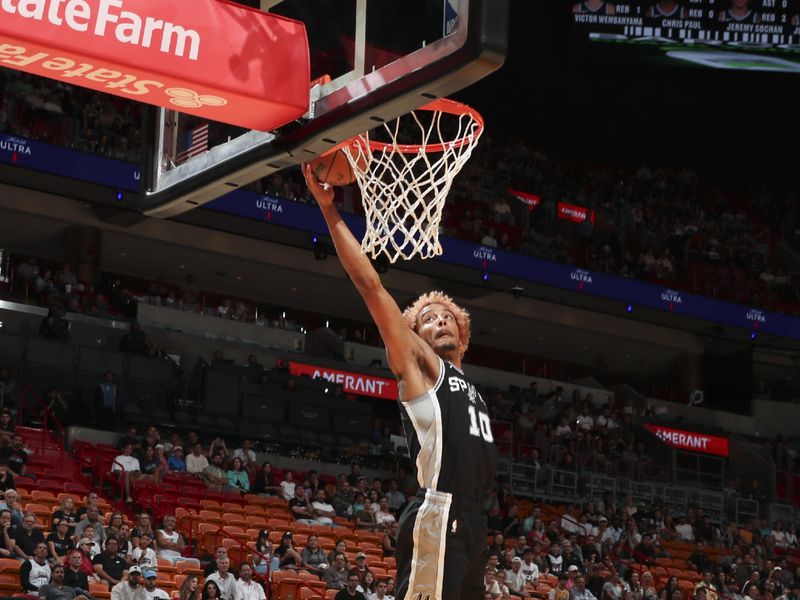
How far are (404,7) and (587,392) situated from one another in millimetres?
21233

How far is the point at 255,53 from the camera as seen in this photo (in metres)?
4.87

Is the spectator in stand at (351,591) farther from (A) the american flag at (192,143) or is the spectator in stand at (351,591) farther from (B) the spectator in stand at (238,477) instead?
(A) the american flag at (192,143)

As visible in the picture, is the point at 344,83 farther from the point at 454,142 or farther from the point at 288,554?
the point at 288,554

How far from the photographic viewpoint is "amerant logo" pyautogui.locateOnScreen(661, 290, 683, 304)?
24.9 meters

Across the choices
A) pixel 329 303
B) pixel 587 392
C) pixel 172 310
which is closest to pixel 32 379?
pixel 172 310

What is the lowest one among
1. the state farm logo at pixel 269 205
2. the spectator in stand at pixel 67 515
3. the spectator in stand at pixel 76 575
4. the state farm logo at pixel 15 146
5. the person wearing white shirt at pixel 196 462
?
the spectator in stand at pixel 76 575

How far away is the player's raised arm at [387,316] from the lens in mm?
4266

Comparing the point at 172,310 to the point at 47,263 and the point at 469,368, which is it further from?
the point at 469,368

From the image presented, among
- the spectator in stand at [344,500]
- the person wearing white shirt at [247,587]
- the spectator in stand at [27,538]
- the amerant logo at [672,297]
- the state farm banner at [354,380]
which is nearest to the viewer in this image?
the spectator in stand at [27,538]

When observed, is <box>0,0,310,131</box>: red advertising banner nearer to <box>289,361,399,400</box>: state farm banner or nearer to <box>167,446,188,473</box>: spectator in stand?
<box>167,446,188,473</box>: spectator in stand

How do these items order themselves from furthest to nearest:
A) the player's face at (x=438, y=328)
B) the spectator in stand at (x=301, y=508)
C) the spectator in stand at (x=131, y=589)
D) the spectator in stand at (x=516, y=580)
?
the spectator in stand at (x=301, y=508), the spectator in stand at (x=516, y=580), the spectator in stand at (x=131, y=589), the player's face at (x=438, y=328)

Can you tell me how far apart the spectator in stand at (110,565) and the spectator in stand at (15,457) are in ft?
8.68

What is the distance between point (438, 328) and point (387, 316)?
44 cm

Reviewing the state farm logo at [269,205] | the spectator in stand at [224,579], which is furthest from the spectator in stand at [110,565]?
the state farm logo at [269,205]
